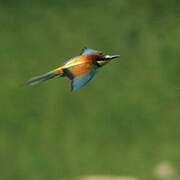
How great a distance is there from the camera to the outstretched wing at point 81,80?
5.79 feet

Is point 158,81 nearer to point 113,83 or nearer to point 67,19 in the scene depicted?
point 113,83

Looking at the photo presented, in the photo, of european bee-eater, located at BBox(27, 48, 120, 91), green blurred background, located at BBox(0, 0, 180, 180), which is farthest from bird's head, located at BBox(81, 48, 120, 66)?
green blurred background, located at BBox(0, 0, 180, 180)

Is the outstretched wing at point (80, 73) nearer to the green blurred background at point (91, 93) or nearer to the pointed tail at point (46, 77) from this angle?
the pointed tail at point (46, 77)

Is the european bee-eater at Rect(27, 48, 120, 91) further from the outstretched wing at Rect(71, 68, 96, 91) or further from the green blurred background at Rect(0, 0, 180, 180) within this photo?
the green blurred background at Rect(0, 0, 180, 180)

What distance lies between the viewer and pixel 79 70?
1.80m

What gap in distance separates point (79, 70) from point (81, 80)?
25 millimetres

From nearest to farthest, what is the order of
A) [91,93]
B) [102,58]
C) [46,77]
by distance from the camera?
[46,77] < [102,58] < [91,93]

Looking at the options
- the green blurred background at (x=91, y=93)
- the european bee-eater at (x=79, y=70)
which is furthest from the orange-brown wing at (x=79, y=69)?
the green blurred background at (x=91, y=93)

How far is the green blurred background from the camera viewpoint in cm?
675

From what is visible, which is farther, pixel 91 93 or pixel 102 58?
pixel 91 93

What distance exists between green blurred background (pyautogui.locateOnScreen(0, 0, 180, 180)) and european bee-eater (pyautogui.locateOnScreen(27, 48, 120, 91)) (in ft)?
15.4

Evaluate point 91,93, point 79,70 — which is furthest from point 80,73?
point 91,93

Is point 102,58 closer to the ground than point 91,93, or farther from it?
closer to the ground

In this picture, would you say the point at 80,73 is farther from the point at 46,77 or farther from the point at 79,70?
the point at 46,77
